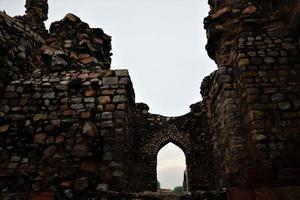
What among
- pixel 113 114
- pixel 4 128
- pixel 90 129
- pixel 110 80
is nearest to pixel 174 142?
pixel 110 80

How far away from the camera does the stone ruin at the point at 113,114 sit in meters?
4.66

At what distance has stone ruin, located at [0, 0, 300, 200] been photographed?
4.66 meters

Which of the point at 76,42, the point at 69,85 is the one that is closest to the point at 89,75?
the point at 69,85

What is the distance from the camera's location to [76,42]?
655 centimetres

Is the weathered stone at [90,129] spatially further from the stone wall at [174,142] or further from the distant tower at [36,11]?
the distant tower at [36,11]

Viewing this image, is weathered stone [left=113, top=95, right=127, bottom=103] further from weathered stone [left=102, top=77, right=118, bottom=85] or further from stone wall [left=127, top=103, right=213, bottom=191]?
stone wall [left=127, top=103, right=213, bottom=191]

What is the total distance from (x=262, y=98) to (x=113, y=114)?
2806mm

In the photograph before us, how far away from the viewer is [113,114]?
5.10 metres

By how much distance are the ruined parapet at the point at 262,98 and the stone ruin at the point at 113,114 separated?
2cm

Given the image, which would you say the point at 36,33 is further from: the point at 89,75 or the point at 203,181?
the point at 203,181

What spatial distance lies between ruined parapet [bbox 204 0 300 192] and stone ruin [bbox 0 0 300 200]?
2cm

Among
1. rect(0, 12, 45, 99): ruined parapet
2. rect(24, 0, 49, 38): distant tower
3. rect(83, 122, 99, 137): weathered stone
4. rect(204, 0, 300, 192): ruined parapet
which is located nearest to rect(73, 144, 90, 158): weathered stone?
rect(83, 122, 99, 137): weathered stone

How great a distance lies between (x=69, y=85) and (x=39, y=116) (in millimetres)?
819

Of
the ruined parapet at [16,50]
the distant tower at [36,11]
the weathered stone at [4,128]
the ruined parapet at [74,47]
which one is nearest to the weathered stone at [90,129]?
the weathered stone at [4,128]
